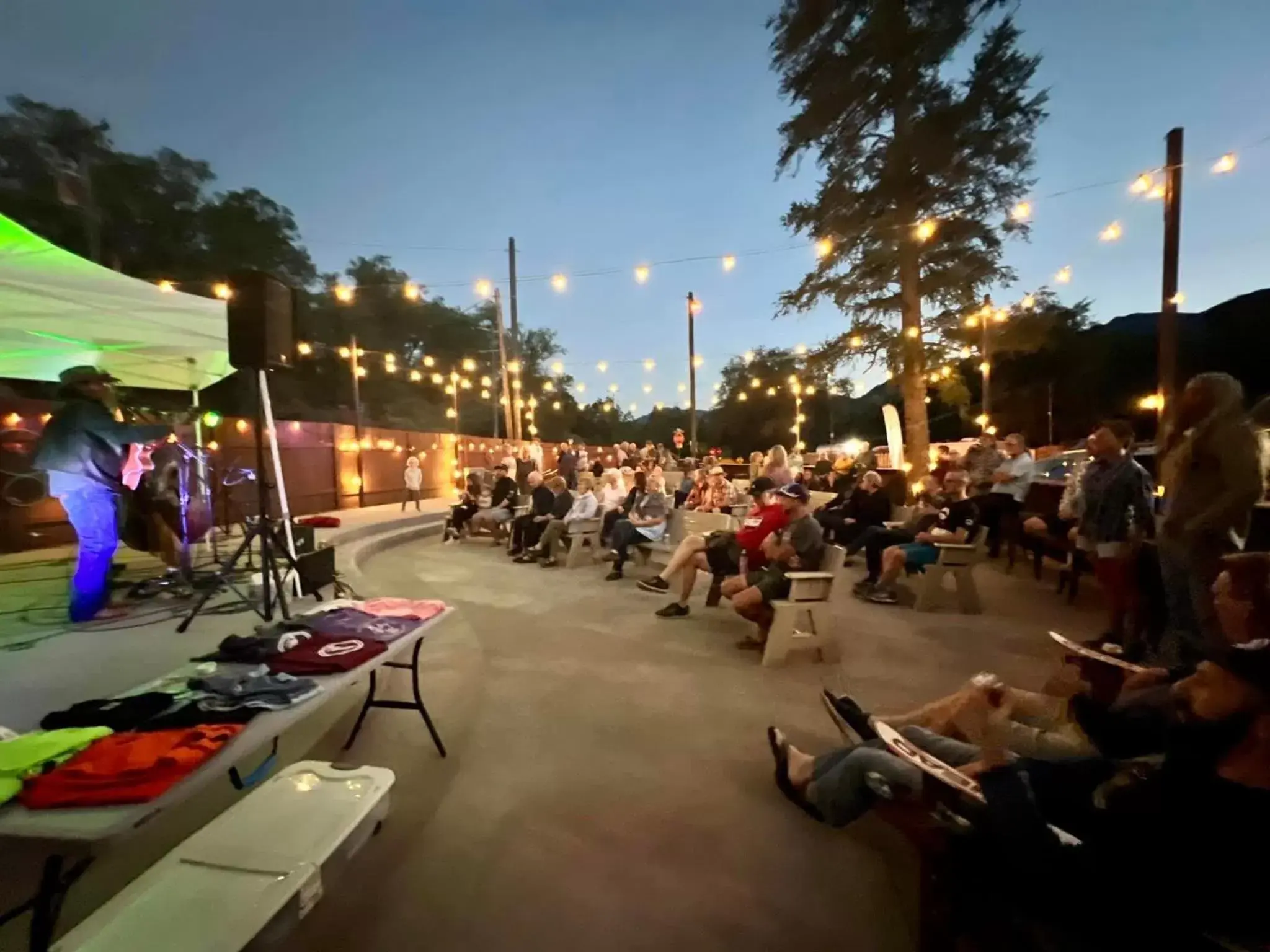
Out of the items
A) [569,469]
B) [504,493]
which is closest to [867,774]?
[504,493]

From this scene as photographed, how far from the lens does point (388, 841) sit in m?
2.32

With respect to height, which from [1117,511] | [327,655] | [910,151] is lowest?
[327,655]

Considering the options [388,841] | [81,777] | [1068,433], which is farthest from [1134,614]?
[1068,433]

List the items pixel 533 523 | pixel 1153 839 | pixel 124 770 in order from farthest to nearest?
pixel 533 523
pixel 124 770
pixel 1153 839

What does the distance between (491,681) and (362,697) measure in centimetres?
69

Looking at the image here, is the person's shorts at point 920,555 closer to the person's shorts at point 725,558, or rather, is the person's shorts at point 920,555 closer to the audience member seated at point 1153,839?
the person's shorts at point 725,558

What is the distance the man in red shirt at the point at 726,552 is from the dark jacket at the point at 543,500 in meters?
2.85

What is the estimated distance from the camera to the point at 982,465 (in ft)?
25.8

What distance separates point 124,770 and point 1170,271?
32.3 ft

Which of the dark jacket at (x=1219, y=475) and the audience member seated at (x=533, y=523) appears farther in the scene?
the audience member seated at (x=533, y=523)

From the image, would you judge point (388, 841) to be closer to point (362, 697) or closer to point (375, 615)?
point (375, 615)

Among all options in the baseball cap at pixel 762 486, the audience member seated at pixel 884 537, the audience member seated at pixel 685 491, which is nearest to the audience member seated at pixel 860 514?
the audience member seated at pixel 884 537

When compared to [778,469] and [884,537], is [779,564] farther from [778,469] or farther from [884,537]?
[778,469]

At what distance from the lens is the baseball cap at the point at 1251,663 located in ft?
4.34
